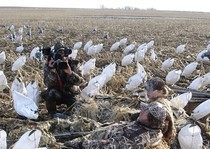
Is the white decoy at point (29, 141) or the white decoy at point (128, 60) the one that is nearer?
the white decoy at point (29, 141)

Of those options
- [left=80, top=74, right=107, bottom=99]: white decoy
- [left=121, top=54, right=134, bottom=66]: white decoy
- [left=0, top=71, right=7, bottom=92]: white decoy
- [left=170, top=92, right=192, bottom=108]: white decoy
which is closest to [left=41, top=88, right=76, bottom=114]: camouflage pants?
A: [left=80, top=74, right=107, bottom=99]: white decoy

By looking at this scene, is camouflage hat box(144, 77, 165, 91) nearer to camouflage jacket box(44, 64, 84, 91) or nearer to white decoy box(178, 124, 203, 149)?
white decoy box(178, 124, 203, 149)

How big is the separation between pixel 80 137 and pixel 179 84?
3874 mm

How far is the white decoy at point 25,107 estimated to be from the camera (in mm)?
5891

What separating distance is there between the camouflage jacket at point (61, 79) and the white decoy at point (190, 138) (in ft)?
6.72

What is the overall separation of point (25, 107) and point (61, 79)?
2.88ft

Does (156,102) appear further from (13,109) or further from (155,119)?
(13,109)

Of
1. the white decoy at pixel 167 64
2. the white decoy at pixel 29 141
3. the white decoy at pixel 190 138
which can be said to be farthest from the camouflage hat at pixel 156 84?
the white decoy at pixel 167 64

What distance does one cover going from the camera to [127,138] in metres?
4.54

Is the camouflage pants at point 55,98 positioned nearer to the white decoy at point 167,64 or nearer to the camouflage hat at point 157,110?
the camouflage hat at point 157,110

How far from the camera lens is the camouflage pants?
648cm

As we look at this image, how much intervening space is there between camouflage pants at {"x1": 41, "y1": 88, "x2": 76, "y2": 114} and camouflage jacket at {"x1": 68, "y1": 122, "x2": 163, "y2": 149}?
1818 millimetres

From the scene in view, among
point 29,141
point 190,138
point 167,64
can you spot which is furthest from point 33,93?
point 167,64

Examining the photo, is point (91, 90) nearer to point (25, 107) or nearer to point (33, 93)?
point (33, 93)
